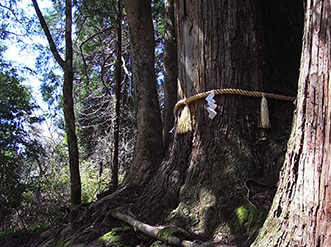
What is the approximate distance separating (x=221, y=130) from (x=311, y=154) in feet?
5.65

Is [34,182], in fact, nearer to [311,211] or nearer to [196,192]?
[196,192]

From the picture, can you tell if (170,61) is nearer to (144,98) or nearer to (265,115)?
(144,98)

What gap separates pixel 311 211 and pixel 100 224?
2813 millimetres

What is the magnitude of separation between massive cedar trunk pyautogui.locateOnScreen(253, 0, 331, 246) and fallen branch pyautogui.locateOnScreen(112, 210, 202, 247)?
102 centimetres

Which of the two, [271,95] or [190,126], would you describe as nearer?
[271,95]

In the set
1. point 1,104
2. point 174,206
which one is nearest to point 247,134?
point 174,206

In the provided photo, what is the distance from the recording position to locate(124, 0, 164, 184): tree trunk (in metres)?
4.71

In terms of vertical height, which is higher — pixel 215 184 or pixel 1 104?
pixel 1 104

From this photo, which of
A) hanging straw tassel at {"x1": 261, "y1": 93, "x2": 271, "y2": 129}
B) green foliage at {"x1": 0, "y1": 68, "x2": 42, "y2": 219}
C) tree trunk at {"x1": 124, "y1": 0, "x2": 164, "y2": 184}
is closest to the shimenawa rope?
hanging straw tassel at {"x1": 261, "y1": 93, "x2": 271, "y2": 129}

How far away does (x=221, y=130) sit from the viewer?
143 inches

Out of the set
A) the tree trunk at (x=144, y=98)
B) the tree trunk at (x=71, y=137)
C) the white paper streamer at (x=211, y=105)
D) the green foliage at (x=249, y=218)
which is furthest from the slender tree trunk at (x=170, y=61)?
the green foliage at (x=249, y=218)

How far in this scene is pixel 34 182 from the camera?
8.34 meters

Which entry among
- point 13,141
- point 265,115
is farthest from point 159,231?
point 13,141

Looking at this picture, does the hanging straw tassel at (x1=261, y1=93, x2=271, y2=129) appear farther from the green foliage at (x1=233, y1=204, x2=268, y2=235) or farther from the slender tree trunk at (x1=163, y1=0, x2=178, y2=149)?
the slender tree trunk at (x1=163, y1=0, x2=178, y2=149)
